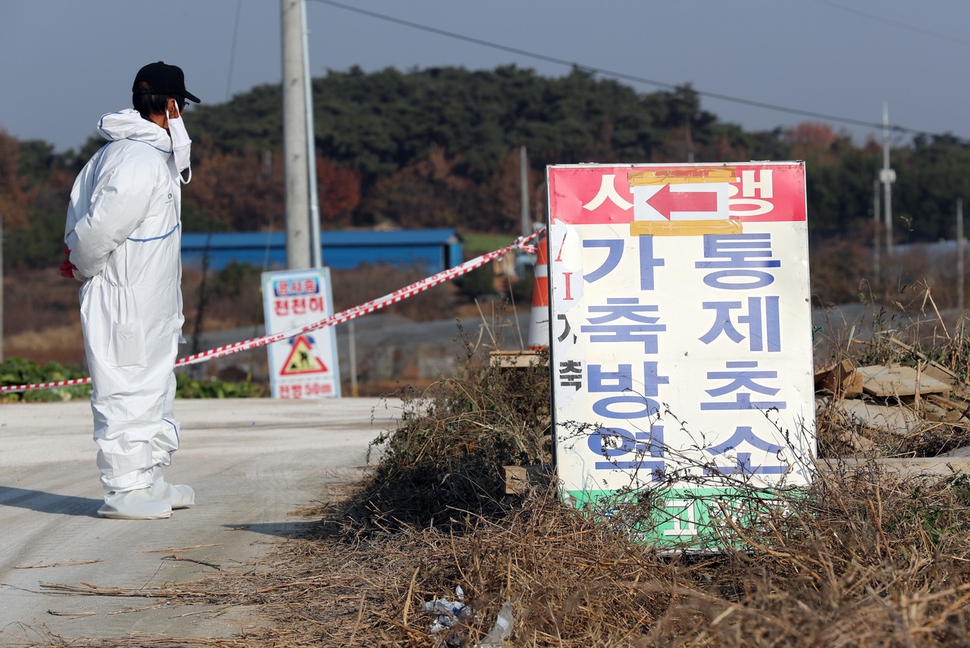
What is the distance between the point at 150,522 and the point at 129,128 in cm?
194

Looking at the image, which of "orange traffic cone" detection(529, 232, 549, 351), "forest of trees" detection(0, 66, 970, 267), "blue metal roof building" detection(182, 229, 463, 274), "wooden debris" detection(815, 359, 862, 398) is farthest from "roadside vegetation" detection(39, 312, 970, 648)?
"forest of trees" detection(0, 66, 970, 267)

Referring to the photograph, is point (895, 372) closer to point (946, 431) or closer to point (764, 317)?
point (946, 431)

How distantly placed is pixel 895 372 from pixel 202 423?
593 centimetres

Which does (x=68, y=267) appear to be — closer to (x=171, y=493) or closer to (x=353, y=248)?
(x=171, y=493)

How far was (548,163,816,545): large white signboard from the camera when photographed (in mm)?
3506

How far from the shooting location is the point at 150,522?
196 inches

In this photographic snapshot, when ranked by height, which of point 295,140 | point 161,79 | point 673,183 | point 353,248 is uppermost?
point 353,248

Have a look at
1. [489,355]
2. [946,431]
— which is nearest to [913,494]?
[946,431]

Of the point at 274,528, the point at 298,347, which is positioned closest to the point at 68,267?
the point at 274,528

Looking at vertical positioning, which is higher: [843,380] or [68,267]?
[68,267]

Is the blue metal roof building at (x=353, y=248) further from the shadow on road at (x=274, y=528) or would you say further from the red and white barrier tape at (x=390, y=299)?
the shadow on road at (x=274, y=528)

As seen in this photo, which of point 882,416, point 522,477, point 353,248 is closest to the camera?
point 522,477

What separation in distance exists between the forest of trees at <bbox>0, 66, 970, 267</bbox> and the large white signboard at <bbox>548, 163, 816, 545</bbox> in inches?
1922

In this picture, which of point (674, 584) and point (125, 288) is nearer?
point (674, 584)
